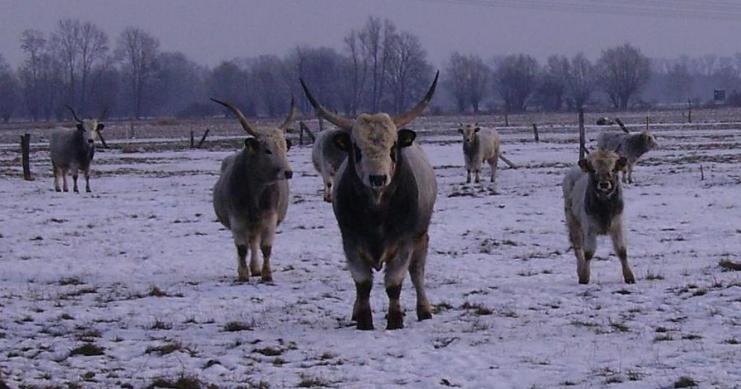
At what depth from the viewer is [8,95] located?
13712 cm

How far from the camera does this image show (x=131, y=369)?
7781 mm

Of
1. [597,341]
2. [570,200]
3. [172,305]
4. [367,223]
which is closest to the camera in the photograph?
[597,341]

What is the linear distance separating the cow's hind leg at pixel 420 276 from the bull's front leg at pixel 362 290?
579 mm

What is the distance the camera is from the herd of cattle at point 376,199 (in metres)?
8.98

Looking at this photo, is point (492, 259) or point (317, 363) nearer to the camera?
point (317, 363)

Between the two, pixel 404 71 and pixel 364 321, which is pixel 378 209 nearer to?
pixel 364 321

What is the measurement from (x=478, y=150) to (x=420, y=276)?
1704cm

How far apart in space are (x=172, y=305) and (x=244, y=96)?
14093 centimetres

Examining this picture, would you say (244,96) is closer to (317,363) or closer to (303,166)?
(303,166)

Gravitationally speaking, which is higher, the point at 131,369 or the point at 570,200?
the point at 570,200

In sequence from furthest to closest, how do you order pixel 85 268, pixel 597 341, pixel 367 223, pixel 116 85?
pixel 116 85, pixel 85 268, pixel 367 223, pixel 597 341

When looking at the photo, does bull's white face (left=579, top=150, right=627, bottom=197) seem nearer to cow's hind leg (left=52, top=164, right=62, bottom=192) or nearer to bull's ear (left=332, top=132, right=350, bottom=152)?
bull's ear (left=332, top=132, right=350, bottom=152)

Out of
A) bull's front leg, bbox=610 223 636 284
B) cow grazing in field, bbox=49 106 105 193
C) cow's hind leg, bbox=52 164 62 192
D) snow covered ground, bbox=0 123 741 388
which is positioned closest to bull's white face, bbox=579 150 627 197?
bull's front leg, bbox=610 223 636 284

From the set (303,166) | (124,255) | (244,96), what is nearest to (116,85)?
(244,96)
